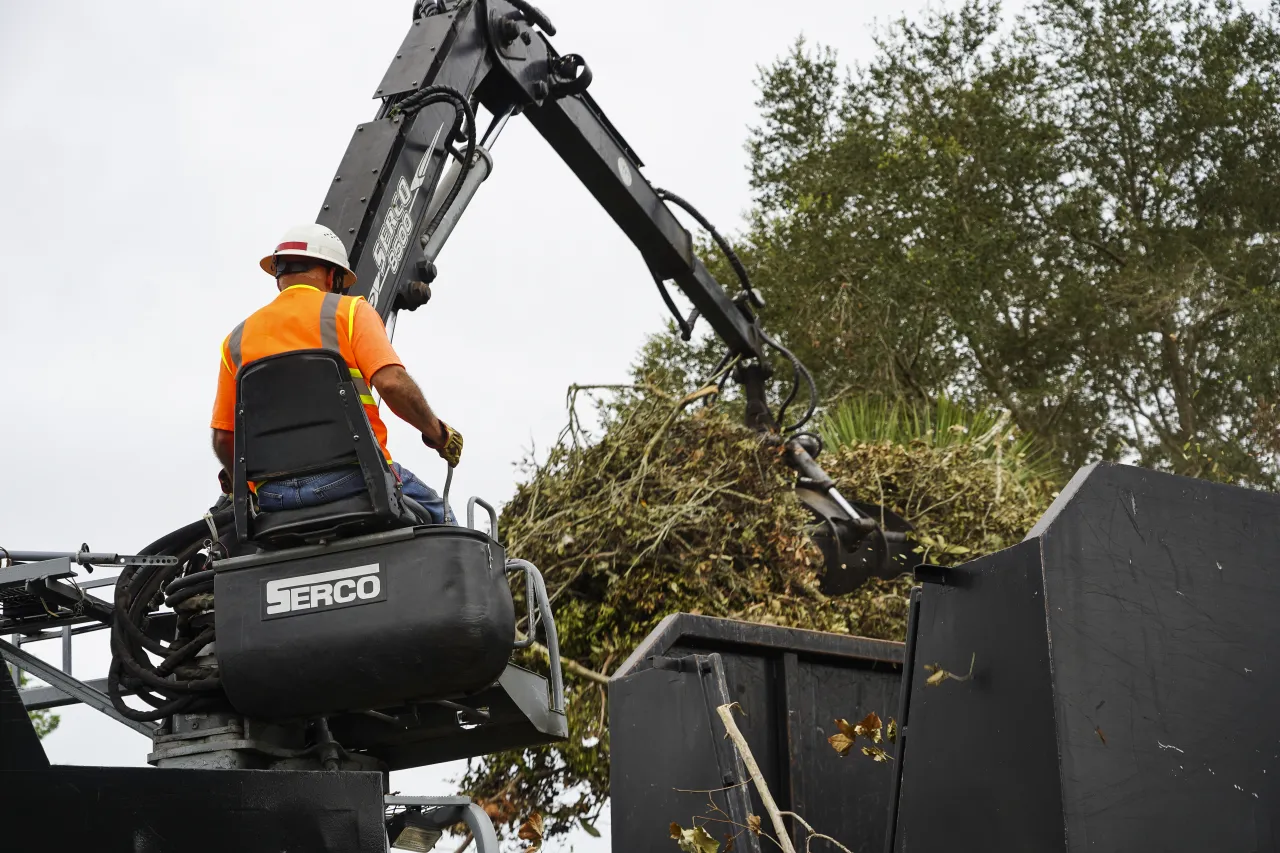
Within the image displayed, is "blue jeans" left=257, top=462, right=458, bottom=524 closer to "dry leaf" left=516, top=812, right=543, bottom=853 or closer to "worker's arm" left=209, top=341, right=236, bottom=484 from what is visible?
"worker's arm" left=209, top=341, right=236, bottom=484

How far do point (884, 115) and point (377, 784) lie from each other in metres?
15.7

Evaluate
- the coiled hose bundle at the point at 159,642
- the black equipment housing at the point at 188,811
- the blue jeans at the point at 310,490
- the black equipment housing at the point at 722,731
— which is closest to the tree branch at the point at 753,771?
the black equipment housing at the point at 722,731

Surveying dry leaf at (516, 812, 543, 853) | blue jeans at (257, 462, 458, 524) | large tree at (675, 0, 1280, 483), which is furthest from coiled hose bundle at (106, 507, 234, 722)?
large tree at (675, 0, 1280, 483)

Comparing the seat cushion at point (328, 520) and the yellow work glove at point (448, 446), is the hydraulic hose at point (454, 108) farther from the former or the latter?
the seat cushion at point (328, 520)

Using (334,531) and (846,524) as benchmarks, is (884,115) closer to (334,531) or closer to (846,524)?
(846,524)

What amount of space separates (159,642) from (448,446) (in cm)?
104

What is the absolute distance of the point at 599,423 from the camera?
7828 mm

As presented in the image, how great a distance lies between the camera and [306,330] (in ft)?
12.7

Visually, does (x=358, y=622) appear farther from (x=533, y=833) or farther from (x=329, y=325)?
(x=533, y=833)

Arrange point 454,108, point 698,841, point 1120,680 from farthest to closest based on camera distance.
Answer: point 454,108 < point 698,841 < point 1120,680

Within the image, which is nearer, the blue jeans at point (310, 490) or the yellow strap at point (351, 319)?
the blue jeans at point (310, 490)

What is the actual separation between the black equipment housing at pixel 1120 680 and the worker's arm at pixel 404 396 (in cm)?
164

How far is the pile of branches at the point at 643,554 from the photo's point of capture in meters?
7.24

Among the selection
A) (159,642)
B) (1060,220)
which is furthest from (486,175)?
(1060,220)
